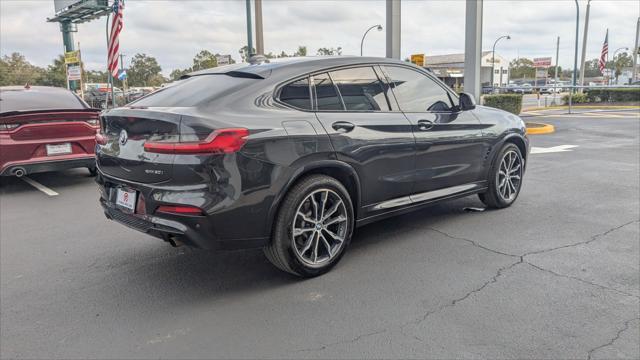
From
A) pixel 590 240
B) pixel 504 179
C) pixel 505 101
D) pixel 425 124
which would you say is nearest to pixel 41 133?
pixel 425 124

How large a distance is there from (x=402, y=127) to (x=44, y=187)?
6.09m

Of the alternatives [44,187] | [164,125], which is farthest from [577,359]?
[44,187]

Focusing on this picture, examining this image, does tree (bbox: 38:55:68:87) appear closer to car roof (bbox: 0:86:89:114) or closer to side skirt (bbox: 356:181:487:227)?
car roof (bbox: 0:86:89:114)

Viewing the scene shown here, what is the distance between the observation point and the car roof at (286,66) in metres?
3.80

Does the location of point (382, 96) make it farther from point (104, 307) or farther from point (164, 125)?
point (104, 307)

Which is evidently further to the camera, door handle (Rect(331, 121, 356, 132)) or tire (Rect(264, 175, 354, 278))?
door handle (Rect(331, 121, 356, 132))

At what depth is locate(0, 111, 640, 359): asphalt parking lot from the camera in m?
2.90

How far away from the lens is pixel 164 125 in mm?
3326

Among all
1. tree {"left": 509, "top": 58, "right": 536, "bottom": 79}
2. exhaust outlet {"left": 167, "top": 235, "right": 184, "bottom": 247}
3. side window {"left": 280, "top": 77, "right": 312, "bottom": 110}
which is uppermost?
tree {"left": 509, "top": 58, "right": 536, "bottom": 79}

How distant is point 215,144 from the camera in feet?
10.5

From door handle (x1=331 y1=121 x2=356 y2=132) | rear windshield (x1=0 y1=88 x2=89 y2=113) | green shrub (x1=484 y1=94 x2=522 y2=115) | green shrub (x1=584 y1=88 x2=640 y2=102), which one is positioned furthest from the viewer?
green shrub (x1=584 y1=88 x2=640 y2=102)

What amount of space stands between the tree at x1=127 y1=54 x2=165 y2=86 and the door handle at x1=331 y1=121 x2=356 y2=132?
8544cm

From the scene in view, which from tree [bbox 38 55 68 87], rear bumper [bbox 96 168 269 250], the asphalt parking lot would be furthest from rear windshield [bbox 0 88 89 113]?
tree [bbox 38 55 68 87]

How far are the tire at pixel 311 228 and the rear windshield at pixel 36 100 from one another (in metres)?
5.62
